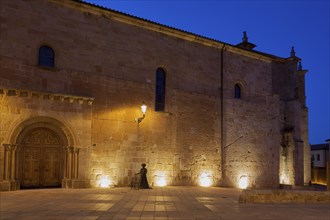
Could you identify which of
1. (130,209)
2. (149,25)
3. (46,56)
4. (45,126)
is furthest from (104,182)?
(149,25)

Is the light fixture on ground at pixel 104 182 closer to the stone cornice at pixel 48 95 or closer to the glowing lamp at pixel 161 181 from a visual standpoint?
the glowing lamp at pixel 161 181

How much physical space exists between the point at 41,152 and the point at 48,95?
7.56ft

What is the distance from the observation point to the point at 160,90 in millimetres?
17406

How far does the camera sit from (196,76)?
60.8 feet

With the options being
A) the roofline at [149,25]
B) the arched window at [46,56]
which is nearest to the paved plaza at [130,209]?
the arched window at [46,56]

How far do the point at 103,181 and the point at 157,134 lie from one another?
3.48m

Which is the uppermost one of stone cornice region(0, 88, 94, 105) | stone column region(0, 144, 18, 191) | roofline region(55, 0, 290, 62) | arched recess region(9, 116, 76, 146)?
roofline region(55, 0, 290, 62)

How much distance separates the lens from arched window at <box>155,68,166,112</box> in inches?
680

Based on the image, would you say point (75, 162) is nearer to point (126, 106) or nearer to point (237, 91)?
point (126, 106)

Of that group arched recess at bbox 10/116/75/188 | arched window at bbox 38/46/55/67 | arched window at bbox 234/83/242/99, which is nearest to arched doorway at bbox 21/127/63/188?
arched recess at bbox 10/116/75/188

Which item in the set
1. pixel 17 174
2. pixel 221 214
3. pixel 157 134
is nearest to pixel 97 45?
pixel 157 134

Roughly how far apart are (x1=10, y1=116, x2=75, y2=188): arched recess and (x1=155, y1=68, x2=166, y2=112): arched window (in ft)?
15.8

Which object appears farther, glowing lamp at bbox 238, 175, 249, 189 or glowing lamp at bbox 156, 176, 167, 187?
glowing lamp at bbox 238, 175, 249, 189

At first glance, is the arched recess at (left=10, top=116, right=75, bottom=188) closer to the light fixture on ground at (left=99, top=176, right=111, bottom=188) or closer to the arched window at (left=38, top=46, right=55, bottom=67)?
the light fixture on ground at (left=99, top=176, right=111, bottom=188)
